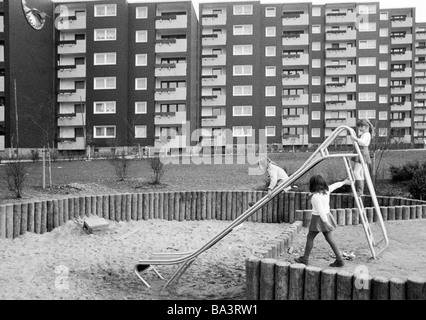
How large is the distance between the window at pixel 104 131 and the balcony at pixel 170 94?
5.25m

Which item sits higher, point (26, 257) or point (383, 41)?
point (383, 41)

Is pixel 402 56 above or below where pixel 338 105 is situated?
above

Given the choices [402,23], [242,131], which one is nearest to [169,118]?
[242,131]

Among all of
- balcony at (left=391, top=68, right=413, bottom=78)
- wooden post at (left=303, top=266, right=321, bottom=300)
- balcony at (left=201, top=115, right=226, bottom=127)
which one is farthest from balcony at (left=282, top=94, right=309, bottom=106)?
wooden post at (left=303, top=266, right=321, bottom=300)

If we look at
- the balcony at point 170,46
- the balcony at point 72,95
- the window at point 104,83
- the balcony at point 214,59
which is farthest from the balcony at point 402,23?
the balcony at point 72,95

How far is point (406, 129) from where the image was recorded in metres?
51.4

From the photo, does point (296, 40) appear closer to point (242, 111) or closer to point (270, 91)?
point (270, 91)

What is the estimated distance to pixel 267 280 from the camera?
478 centimetres

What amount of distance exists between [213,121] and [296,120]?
353 inches

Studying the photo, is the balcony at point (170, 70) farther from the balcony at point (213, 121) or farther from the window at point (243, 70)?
the window at point (243, 70)

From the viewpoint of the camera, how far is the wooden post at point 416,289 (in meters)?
3.95

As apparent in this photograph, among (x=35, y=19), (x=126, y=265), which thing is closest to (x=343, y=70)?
(x=35, y=19)
